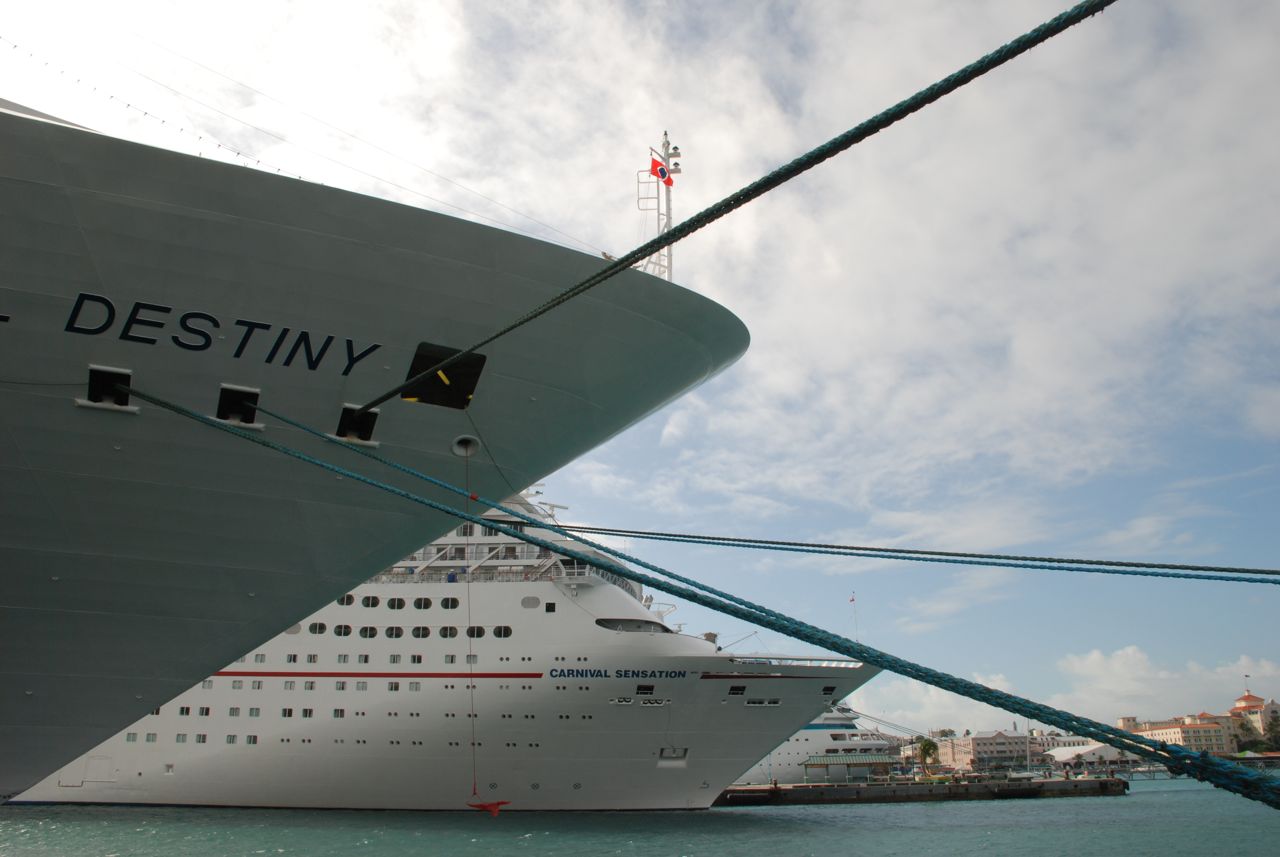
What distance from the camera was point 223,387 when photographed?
6898mm

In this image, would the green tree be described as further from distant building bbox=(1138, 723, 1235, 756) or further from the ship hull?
the ship hull

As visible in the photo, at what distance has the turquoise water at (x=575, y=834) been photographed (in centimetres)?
1631

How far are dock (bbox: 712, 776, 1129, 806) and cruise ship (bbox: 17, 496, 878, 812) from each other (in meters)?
17.6

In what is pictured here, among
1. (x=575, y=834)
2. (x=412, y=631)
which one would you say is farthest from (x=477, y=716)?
(x=575, y=834)

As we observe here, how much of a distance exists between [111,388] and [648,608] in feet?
60.7

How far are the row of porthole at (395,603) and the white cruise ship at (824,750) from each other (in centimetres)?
2729

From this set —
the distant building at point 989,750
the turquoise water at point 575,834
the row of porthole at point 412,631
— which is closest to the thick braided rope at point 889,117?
the turquoise water at point 575,834

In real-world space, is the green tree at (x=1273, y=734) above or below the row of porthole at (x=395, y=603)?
below

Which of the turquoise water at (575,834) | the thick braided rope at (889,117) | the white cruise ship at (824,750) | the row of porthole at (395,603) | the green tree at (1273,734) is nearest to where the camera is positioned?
the thick braided rope at (889,117)

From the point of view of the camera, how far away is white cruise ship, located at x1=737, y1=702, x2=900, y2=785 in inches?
1817

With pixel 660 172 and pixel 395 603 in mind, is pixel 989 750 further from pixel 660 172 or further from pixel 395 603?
pixel 660 172

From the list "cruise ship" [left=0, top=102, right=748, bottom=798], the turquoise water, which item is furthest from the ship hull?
"cruise ship" [left=0, top=102, right=748, bottom=798]

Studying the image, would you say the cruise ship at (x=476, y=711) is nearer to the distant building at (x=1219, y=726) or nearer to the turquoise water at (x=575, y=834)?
the turquoise water at (x=575, y=834)

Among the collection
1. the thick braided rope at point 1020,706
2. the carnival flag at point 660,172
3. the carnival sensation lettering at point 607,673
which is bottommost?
the thick braided rope at point 1020,706
